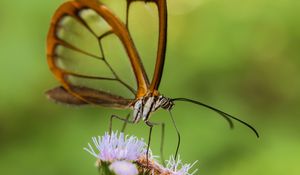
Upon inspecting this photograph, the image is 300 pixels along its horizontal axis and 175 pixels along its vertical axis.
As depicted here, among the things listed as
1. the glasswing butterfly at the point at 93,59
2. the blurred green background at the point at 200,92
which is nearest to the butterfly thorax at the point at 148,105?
the glasswing butterfly at the point at 93,59

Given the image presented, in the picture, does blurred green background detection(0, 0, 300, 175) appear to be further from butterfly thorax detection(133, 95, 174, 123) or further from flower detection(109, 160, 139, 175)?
flower detection(109, 160, 139, 175)

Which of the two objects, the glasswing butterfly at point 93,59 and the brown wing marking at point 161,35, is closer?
the brown wing marking at point 161,35

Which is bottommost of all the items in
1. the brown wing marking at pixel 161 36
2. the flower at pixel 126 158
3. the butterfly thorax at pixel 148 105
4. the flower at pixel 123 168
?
the flower at pixel 123 168

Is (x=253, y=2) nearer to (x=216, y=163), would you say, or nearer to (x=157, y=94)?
(x=216, y=163)

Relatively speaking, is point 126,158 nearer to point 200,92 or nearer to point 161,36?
point 161,36

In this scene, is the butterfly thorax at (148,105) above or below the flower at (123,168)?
above

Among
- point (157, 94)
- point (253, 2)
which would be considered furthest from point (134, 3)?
point (253, 2)

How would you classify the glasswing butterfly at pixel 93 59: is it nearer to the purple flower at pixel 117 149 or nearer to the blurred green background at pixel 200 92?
the purple flower at pixel 117 149
